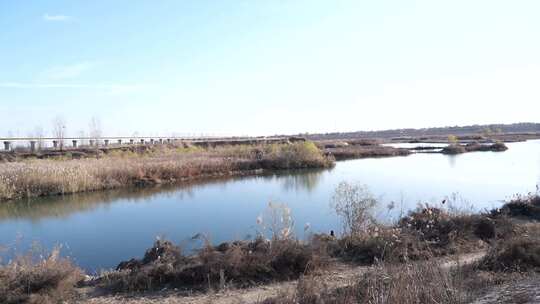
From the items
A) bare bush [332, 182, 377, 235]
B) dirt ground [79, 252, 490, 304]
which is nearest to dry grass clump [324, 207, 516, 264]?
bare bush [332, 182, 377, 235]

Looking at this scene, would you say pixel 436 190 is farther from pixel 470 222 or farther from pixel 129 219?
pixel 129 219

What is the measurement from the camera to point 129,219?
18047mm

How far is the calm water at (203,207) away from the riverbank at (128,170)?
137 centimetres

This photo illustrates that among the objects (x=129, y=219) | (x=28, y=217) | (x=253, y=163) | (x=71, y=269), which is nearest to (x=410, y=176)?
(x=253, y=163)

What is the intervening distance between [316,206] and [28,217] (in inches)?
460

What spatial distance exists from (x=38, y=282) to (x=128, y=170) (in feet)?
73.4

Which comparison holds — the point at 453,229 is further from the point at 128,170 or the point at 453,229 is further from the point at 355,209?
the point at 128,170

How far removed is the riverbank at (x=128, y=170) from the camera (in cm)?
2423

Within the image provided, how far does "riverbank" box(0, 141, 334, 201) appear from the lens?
2423cm

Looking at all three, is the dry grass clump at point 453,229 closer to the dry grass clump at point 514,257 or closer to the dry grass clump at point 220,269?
the dry grass clump at point 514,257

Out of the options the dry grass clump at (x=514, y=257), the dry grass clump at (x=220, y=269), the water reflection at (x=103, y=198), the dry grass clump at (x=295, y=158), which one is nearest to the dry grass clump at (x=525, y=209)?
the dry grass clump at (x=514, y=257)

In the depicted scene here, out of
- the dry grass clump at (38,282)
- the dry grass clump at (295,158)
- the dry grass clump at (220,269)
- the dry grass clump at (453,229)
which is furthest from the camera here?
the dry grass clump at (295,158)

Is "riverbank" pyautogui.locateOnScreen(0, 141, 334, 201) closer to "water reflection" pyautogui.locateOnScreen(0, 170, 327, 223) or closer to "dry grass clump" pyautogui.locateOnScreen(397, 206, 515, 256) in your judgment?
"water reflection" pyautogui.locateOnScreen(0, 170, 327, 223)

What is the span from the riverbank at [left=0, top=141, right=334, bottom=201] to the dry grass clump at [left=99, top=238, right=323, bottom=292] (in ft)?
59.7
